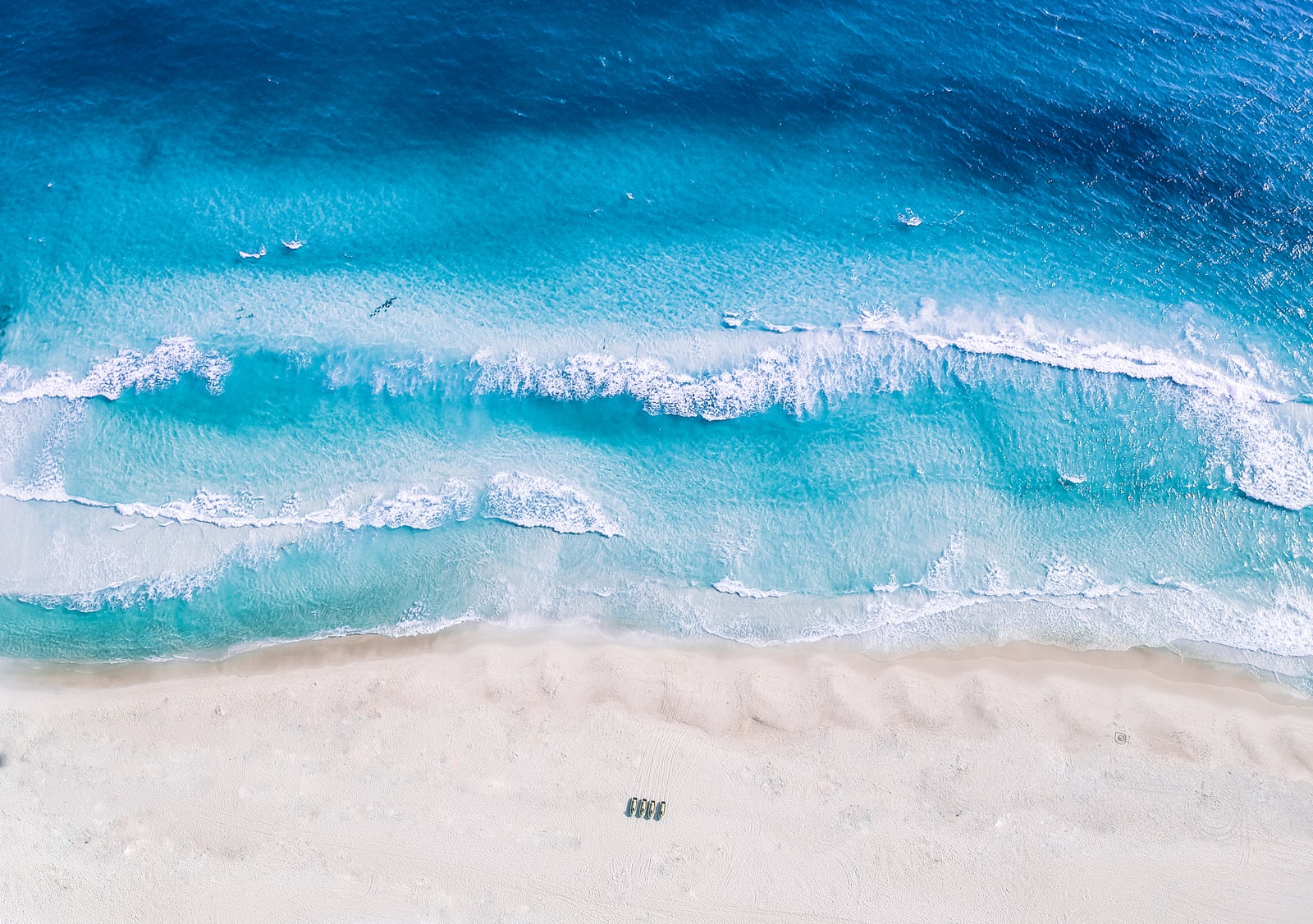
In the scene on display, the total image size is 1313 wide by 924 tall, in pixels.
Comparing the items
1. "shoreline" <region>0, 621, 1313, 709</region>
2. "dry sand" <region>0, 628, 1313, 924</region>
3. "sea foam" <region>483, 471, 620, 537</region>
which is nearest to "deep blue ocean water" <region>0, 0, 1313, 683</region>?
"sea foam" <region>483, 471, 620, 537</region>

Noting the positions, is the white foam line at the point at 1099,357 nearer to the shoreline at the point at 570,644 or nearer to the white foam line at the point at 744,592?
the shoreline at the point at 570,644

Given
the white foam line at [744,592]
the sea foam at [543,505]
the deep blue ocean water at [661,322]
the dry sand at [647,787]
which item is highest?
the deep blue ocean water at [661,322]

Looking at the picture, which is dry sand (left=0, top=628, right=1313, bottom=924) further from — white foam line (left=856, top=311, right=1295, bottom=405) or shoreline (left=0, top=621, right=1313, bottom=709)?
white foam line (left=856, top=311, right=1295, bottom=405)

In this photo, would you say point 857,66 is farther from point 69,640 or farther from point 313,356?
point 69,640

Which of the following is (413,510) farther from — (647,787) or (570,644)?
(647,787)

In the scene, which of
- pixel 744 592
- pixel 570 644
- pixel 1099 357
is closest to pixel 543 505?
pixel 570 644

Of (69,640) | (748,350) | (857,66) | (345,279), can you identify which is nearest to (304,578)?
(69,640)

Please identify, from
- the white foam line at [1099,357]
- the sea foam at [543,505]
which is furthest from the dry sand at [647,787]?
the white foam line at [1099,357]
